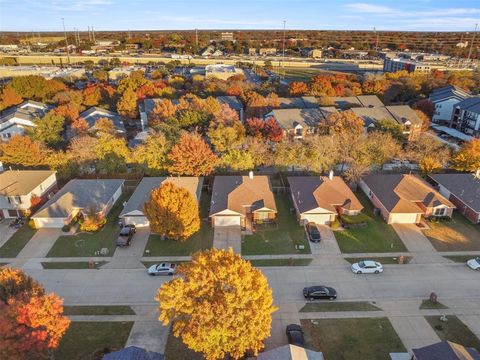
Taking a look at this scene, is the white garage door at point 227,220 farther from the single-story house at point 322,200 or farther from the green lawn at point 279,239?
the single-story house at point 322,200

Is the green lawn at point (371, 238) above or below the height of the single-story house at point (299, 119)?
below

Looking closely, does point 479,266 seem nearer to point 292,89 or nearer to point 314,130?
point 314,130

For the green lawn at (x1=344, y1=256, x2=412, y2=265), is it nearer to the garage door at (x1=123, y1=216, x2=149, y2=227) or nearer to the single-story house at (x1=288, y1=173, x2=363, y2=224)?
the single-story house at (x1=288, y1=173, x2=363, y2=224)

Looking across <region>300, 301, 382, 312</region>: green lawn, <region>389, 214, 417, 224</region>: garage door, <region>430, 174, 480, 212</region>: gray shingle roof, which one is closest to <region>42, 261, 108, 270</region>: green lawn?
<region>300, 301, 382, 312</region>: green lawn

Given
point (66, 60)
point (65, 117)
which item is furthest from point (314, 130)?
point (66, 60)

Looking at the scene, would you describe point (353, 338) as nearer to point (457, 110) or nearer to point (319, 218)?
point (319, 218)

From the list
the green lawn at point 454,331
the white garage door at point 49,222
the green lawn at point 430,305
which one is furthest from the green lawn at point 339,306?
the white garage door at point 49,222
